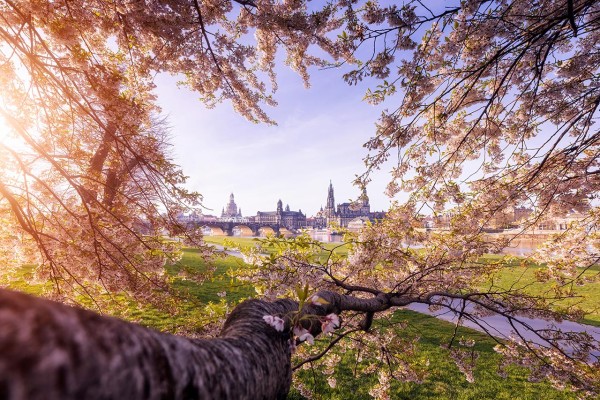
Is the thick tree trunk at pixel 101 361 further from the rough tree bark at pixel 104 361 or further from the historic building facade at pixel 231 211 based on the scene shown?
the historic building facade at pixel 231 211

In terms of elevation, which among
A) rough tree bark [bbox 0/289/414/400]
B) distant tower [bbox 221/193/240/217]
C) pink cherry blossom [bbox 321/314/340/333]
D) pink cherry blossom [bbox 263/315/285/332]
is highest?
distant tower [bbox 221/193/240/217]

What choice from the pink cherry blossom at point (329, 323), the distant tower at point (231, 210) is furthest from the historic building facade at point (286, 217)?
the pink cherry blossom at point (329, 323)

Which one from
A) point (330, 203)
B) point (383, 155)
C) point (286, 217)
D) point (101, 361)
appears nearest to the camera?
point (101, 361)

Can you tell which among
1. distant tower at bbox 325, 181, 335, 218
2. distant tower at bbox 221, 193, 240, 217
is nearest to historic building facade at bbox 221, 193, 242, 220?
distant tower at bbox 221, 193, 240, 217

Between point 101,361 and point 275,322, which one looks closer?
point 101,361

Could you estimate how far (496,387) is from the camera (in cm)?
566

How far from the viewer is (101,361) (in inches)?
18.5

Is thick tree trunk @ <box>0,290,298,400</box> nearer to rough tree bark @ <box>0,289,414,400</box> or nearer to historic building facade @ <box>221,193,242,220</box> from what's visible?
rough tree bark @ <box>0,289,414,400</box>

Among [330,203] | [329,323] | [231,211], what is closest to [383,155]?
[329,323]

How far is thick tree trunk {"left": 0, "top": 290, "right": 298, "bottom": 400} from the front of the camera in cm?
34

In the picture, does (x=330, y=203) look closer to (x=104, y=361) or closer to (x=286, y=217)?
(x=286, y=217)

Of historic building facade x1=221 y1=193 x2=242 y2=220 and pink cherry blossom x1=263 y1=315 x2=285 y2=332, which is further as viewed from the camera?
historic building facade x1=221 y1=193 x2=242 y2=220

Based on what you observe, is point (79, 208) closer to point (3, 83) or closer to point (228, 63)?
point (3, 83)

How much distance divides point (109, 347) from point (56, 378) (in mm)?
150
